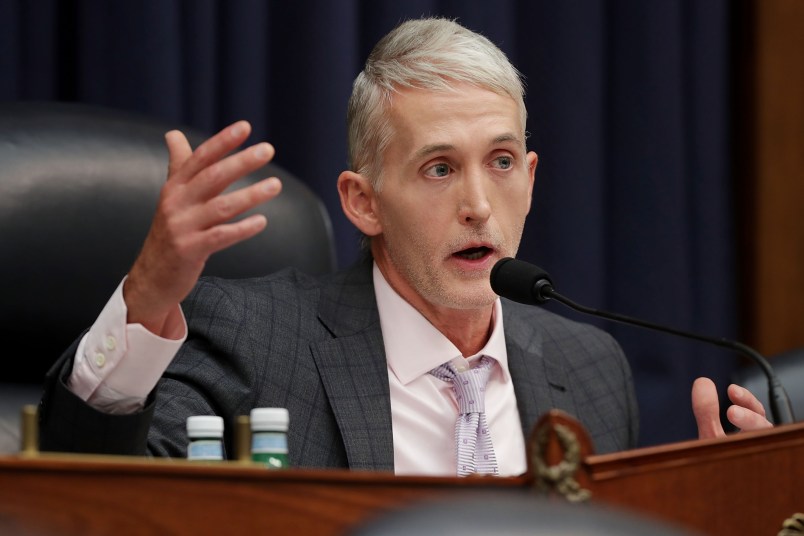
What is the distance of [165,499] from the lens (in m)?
0.88

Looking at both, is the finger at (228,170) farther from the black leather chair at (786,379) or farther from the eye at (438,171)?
the black leather chair at (786,379)

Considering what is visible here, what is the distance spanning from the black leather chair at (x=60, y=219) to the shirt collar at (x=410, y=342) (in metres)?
0.42

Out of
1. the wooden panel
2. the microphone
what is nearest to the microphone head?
the microphone

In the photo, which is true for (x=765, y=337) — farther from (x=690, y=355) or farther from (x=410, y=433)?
(x=410, y=433)

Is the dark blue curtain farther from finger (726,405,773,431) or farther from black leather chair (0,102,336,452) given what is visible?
finger (726,405,773,431)

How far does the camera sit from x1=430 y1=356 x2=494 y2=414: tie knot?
1.93 m

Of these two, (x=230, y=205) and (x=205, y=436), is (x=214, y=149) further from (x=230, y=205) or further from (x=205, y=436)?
(x=205, y=436)

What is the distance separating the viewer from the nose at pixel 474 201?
1.93 metres

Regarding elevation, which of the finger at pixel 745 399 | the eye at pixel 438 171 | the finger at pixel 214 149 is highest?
the eye at pixel 438 171

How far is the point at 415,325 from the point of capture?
2006 mm

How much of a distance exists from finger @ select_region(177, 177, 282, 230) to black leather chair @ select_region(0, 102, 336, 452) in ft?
1.98

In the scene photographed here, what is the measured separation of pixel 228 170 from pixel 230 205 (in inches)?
1.5

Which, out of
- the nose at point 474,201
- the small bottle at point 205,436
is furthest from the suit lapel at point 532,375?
the small bottle at point 205,436

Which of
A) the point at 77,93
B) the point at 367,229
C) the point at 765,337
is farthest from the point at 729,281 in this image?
the point at 77,93
